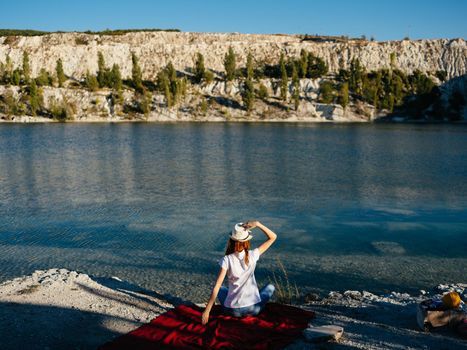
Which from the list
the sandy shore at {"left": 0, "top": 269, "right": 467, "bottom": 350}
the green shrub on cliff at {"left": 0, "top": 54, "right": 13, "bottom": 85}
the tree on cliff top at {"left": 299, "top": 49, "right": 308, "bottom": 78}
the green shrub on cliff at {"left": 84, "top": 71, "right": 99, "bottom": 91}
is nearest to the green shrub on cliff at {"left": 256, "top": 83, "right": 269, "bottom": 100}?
the tree on cliff top at {"left": 299, "top": 49, "right": 308, "bottom": 78}

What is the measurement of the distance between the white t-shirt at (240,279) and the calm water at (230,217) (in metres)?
2.65

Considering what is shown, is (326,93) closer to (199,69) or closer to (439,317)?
(199,69)

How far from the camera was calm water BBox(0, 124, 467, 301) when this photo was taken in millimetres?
12281

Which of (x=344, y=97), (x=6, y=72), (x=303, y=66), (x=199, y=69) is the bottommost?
(x=344, y=97)

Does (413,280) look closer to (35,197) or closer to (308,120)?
(35,197)

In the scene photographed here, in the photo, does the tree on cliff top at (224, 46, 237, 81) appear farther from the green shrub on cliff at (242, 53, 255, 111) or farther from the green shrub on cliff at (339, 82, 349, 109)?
the green shrub on cliff at (339, 82, 349, 109)

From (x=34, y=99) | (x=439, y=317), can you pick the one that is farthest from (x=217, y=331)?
(x=34, y=99)

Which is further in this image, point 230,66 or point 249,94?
point 230,66

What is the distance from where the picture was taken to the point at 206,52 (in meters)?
129

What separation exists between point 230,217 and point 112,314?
9617mm

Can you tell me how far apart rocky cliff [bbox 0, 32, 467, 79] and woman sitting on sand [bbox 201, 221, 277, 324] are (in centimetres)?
11853

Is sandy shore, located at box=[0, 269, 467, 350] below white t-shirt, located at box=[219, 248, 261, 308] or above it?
below

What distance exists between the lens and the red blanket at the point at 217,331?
7047 mm

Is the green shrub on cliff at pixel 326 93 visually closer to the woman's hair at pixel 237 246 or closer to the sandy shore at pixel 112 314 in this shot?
the sandy shore at pixel 112 314
